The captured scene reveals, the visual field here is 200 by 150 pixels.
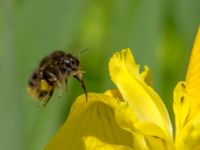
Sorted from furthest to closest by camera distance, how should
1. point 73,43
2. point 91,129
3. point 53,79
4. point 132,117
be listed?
1. point 73,43
2. point 53,79
3. point 91,129
4. point 132,117

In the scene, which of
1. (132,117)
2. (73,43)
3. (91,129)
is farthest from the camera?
(73,43)

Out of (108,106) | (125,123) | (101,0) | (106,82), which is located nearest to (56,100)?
(106,82)

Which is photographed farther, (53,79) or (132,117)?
(53,79)

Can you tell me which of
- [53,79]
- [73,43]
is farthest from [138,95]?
[73,43]

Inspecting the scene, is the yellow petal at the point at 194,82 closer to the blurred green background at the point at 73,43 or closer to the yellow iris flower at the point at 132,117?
the yellow iris flower at the point at 132,117

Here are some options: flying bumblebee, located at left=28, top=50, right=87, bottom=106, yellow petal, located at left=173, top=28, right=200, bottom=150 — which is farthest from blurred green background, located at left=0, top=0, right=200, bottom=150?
yellow petal, located at left=173, top=28, right=200, bottom=150

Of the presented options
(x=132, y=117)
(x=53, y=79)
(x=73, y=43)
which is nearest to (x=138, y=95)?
(x=132, y=117)

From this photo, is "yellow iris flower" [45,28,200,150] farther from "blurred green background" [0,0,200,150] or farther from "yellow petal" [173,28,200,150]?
"blurred green background" [0,0,200,150]

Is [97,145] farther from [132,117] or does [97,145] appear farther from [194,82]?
[194,82]
